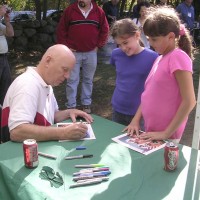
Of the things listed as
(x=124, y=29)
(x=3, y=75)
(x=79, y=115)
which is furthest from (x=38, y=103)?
(x=3, y=75)

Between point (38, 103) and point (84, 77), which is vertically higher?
point (38, 103)

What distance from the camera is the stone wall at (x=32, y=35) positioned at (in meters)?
9.44

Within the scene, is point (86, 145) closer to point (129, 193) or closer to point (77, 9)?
point (129, 193)

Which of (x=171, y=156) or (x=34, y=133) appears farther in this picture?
(x=34, y=133)

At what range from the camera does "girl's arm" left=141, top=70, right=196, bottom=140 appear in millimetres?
1883

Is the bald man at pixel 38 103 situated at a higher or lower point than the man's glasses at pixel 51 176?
higher

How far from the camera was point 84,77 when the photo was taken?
4.76m

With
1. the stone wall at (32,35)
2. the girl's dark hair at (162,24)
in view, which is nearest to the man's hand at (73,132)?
the girl's dark hair at (162,24)

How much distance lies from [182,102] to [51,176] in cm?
89

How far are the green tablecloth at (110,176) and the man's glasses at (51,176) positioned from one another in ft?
0.08

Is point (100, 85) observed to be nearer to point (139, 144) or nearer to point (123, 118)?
point (123, 118)

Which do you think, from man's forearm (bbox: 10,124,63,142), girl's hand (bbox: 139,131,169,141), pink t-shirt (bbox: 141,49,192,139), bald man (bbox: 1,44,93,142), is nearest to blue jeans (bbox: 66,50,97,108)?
bald man (bbox: 1,44,93,142)

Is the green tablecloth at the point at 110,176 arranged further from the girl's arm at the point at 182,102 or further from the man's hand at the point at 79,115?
the man's hand at the point at 79,115

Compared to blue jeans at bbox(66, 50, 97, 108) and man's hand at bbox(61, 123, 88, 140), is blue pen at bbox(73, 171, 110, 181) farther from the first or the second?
blue jeans at bbox(66, 50, 97, 108)
